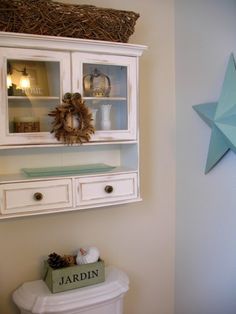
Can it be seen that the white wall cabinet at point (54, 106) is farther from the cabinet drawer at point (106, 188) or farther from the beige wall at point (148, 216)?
the beige wall at point (148, 216)

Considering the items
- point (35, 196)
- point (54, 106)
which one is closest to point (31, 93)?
point (54, 106)

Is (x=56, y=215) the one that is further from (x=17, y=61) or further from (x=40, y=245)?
(x=17, y=61)

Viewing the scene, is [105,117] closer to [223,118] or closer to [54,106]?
[54,106]

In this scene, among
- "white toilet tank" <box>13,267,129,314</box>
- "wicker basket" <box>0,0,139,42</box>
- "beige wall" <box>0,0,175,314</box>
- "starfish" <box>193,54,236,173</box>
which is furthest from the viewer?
"beige wall" <box>0,0,175,314</box>

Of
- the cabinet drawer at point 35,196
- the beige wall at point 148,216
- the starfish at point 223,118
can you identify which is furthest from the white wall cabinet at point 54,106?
the starfish at point 223,118

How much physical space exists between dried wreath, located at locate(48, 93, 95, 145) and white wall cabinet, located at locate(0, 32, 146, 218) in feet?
0.09

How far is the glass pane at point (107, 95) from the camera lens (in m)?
1.63

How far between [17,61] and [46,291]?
105 cm

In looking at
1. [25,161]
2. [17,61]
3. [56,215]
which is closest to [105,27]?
[17,61]

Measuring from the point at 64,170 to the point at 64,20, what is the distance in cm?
68

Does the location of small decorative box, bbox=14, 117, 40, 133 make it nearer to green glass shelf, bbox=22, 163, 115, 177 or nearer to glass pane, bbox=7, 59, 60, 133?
glass pane, bbox=7, 59, 60, 133

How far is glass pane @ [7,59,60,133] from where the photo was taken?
1473 mm

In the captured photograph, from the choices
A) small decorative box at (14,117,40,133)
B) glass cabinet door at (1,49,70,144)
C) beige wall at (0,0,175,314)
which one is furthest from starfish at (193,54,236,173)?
small decorative box at (14,117,40,133)

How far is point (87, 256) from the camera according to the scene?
1.68 meters
